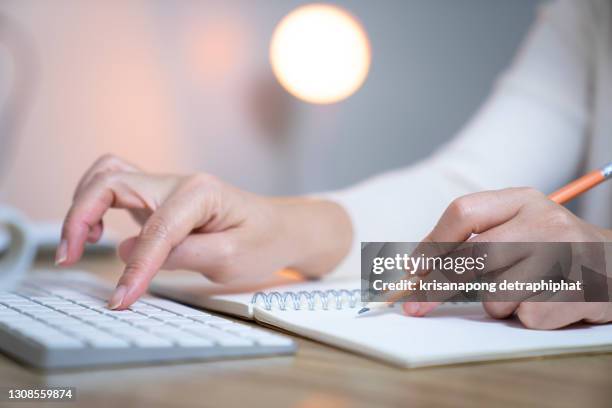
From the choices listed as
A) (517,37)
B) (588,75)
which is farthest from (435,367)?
(517,37)

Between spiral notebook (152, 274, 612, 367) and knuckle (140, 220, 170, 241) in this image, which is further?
knuckle (140, 220, 170, 241)

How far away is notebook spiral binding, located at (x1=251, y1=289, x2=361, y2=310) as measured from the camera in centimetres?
58

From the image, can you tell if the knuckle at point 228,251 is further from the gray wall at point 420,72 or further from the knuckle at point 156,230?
the gray wall at point 420,72

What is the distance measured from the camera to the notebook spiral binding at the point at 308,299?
0.58 meters

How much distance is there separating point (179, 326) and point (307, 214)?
1.08 feet

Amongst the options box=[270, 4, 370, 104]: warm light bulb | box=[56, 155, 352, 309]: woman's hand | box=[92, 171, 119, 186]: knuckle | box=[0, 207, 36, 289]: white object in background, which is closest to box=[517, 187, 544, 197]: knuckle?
box=[56, 155, 352, 309]: woman's hand

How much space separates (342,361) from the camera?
1.44 ft

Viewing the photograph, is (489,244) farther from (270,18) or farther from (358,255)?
(270,18)

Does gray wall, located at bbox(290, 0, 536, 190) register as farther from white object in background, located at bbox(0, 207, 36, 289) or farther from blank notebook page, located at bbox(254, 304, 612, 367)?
blank notebook page, located at bbox(254, 304, 612, 367)

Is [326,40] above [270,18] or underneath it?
underneath

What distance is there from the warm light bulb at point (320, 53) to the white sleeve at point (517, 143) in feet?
1.46

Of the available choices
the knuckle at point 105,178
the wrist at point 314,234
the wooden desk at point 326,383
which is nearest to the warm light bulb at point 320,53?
the wrist at point 314,234

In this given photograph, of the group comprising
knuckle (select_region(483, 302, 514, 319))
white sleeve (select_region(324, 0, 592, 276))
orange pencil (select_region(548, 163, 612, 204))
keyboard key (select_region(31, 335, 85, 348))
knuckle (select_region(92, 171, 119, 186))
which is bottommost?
keyboard key (select_region(31, 335, 85, 348))

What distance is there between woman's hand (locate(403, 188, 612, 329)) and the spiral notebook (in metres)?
0.01
